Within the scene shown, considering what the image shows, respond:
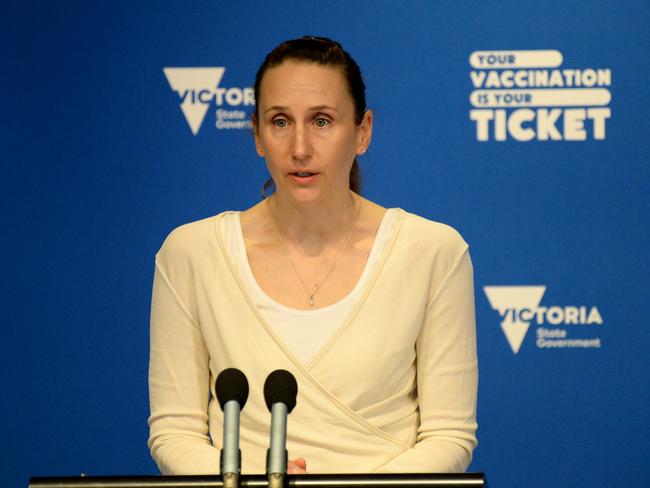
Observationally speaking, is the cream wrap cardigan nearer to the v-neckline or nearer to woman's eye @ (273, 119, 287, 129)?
the v-neckline

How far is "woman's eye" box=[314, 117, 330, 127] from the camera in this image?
2.37 metres

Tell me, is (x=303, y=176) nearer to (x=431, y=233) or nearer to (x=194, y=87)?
(x=431, y=233)

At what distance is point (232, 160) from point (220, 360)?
5.34 feet

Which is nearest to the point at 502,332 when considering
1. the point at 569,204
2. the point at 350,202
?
Result: the point at 569,204

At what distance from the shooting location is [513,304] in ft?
12.7

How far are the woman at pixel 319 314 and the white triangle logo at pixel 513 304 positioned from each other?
142 cm

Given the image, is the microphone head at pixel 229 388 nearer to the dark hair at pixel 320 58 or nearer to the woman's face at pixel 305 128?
the woman's face at pixel 305 128

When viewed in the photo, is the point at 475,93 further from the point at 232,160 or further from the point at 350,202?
the point at 350,202

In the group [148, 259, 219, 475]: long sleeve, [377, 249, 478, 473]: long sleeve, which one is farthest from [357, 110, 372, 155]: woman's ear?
[148, 259, 219, 475]: long sleeve

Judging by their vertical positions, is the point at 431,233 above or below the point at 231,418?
above

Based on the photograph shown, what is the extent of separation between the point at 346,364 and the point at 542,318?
5.45 feet

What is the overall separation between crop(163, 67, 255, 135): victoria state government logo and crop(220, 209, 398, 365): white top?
4.93 feet

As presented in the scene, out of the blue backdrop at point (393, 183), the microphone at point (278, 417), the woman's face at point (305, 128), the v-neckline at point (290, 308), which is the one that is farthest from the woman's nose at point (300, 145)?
the blue backdrop at point (393, 183)

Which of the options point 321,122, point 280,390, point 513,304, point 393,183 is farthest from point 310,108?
point 513,304
